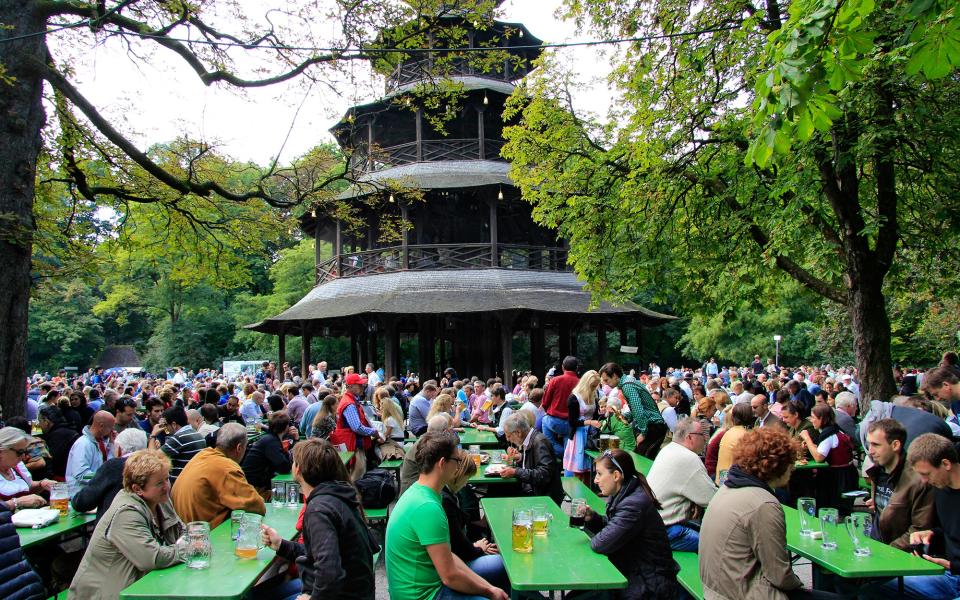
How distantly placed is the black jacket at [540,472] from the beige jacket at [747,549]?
3.04 meters

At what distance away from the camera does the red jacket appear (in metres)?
8.70

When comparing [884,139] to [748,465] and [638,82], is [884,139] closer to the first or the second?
[638,82]

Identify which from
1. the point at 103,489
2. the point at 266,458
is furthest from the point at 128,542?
the point at 266,458

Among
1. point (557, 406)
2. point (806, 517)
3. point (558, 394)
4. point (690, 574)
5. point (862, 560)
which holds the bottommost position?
point (690, 574)

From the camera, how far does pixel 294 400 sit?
11922 mm

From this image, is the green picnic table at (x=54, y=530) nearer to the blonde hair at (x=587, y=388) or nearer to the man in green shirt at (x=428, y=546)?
the man in green shirt at (x=428, y=546)

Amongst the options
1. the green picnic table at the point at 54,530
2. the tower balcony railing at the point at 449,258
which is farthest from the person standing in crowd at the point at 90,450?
the tower balcony railing at the point at 449,258

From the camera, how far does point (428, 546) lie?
384 cm

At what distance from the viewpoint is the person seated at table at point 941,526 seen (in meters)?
4.47

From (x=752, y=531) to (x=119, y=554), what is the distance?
12.9ft

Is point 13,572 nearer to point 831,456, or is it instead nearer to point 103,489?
point 103,489

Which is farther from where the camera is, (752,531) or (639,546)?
(639,546)

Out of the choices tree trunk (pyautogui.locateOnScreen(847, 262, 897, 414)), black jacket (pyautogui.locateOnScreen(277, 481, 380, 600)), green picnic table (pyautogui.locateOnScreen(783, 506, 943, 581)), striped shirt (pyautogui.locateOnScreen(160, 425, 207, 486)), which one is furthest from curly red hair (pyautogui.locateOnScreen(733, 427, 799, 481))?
tree trunk (pyautogui.locateOnScreen(847, 262, 897, 414))

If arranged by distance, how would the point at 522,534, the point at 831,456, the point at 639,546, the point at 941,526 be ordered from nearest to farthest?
the point at 639,546, the point at 522,534, the point at 941,526, the point at 831,456
